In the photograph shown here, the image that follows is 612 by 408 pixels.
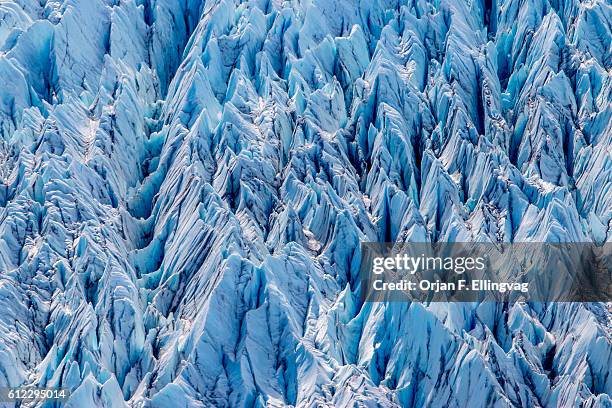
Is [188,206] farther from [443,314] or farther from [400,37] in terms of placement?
[400,37]

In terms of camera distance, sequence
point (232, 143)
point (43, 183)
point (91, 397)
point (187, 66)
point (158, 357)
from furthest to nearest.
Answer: point (187, 66)
point (232, 143)
point (43, 183)
point (158, 357)
point (91, 397)

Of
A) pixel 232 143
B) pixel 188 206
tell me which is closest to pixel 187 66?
pixel 232 143

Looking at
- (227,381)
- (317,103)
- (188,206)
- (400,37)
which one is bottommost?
(227,381)

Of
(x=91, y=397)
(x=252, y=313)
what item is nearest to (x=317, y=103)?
(x=252, y=313)

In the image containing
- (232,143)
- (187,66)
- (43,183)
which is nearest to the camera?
(43,183)

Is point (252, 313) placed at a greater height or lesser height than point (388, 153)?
lesser

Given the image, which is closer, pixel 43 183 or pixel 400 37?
pixel 43 183

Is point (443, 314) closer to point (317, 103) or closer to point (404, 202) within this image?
point (404, 202)
